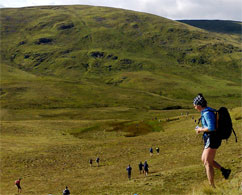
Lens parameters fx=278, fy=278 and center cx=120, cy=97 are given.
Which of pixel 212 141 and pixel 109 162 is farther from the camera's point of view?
pixel 109 162

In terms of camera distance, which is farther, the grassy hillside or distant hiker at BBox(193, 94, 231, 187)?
the grassy hillside

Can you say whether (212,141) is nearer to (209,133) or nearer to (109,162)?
(209,133)

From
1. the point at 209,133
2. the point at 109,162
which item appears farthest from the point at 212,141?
the point at 109,162

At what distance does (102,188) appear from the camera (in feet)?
85.3

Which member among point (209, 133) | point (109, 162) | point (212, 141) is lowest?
point (109, 162)

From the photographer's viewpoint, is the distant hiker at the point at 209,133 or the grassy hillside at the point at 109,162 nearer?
the distant hiker at the point at 209,133

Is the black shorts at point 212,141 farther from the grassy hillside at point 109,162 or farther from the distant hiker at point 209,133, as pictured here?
the grassy hillside at point 109,162

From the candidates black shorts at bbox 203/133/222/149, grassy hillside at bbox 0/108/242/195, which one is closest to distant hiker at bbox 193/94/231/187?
black shorts at bbox 203/133/222/149

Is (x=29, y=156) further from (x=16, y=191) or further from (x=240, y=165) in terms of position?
(x=240, y=165)

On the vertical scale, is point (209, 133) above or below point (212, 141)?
above

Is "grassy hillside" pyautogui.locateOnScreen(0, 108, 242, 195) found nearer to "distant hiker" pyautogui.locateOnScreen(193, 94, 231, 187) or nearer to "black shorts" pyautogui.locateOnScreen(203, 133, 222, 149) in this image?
"distant hiker" pyautogui.locateOnScreen(193, 94, 231, 187)

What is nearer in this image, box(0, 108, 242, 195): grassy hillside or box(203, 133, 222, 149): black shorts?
box(203, 133, 222, 149): black shorts

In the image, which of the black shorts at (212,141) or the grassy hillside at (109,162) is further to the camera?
the grassy hillside at (109,162)

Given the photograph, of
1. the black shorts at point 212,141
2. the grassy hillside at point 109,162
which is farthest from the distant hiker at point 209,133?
the grassy hillside at point 109,162
